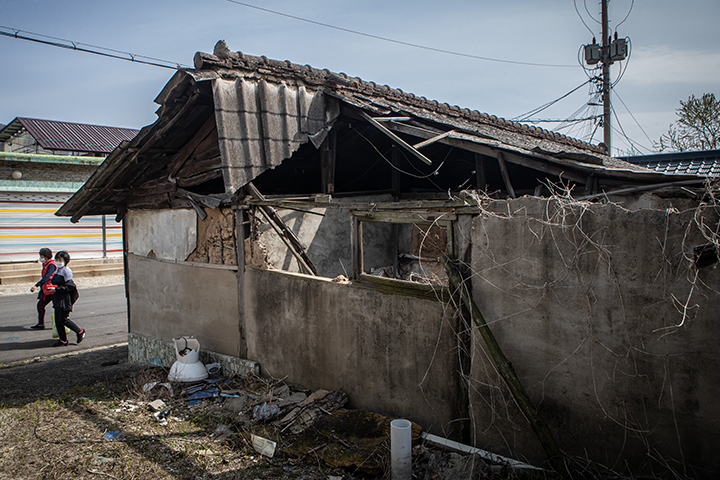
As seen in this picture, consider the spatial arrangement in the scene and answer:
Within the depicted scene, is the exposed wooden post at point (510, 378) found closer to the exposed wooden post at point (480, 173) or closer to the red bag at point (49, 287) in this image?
the exposed wooden post at point (480, 173)

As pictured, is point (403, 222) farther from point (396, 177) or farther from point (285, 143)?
point (396, 177)

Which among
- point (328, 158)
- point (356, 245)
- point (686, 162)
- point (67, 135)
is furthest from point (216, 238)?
point (67, 135)

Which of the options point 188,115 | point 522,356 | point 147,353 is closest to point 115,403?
point 147,353

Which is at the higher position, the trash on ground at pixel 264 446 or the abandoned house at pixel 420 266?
the abandoned house at pixel 420 266

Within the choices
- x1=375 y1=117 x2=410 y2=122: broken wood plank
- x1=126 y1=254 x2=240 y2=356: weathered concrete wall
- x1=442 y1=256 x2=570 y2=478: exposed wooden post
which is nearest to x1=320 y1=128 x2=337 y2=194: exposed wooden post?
x1=375 y1=117 x2=410 y2=122: broken wood plank

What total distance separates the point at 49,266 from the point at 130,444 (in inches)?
281

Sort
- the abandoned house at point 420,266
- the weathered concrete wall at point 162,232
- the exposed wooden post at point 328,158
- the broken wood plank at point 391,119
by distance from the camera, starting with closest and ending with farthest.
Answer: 1. the abandoned house at point 420,266
2. the broken wood plank at point 391,119
3. the exposed wooden post at point 328,158
4. the weathered concrete wall at point 162,232

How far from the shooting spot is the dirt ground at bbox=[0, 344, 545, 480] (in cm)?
424

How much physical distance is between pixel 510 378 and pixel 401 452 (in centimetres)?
110

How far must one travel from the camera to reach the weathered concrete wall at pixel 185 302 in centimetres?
700

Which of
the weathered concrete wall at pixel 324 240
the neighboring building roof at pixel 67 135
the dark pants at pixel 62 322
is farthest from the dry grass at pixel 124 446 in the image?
the neighboring building roof at pixel 67 135

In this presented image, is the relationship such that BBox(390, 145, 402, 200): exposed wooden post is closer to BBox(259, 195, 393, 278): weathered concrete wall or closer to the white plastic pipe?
BBox(259, 195, 393, 278): weathered concrete wall

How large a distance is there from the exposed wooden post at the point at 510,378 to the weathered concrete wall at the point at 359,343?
33 cm

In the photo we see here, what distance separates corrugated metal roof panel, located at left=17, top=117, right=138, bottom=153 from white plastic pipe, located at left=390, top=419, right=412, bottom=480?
81.6ft
